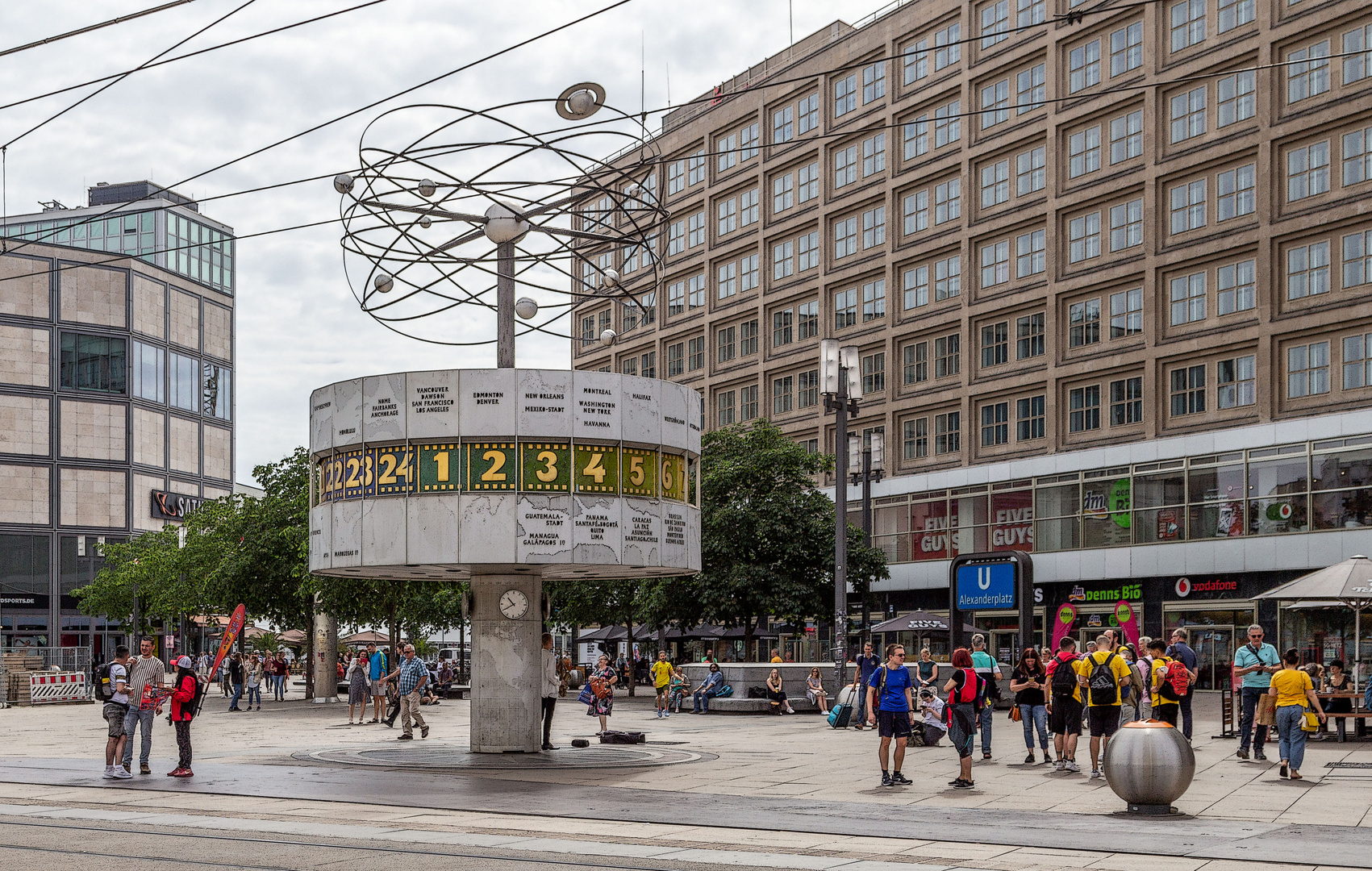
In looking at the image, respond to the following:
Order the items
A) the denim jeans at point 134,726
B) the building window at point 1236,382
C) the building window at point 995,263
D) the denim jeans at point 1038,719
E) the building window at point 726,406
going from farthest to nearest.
A: the building window at point 726,406, the building window at point 995,263, the building window at point 1236,382, the denim jeans at point 1038,719, the denim jeans at point 134,726

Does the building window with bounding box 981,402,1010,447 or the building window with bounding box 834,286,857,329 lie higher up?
the building window with bounding box 834,286,857,329

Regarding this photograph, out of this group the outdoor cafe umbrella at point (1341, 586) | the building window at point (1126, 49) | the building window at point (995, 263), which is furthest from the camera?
the building window at point (995, 263)

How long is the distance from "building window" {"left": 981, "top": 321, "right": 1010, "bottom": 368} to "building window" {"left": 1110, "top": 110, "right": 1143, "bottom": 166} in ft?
25.1

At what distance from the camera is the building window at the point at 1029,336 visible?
5441 centimetres

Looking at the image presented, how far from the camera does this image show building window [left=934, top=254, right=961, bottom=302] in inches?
2282

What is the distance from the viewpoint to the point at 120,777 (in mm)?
20000

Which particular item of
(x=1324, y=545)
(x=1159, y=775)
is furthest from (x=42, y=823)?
(x=1324, y=545)

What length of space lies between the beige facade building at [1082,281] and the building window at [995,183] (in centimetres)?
14

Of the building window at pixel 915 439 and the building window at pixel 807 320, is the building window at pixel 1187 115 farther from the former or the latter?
the building window at pixel 807 320

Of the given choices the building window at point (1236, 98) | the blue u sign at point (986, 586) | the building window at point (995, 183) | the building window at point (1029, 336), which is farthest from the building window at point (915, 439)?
the blue u sign at point (986, 586)

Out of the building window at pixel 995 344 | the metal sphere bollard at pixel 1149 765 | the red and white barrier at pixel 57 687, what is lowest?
the red and white barrier at pixel 57 687

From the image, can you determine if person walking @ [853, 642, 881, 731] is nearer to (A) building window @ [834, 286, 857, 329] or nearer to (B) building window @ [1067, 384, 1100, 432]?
(B) building window @ [1067, 384, 1100, 432]

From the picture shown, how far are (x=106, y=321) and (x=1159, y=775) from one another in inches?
3141

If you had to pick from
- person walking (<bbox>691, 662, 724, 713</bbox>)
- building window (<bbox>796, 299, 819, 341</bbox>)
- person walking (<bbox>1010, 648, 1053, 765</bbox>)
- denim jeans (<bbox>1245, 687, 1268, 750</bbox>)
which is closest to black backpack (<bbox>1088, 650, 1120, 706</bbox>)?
person walking (<bbox>1010, 648, 1053, 765</bbox>)
